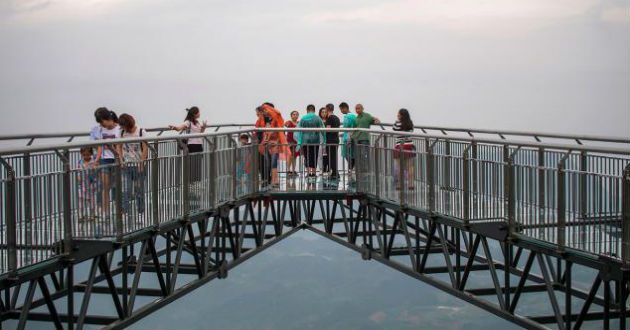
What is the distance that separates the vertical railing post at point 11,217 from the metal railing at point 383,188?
1cm

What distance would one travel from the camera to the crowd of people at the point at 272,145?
14.2 m

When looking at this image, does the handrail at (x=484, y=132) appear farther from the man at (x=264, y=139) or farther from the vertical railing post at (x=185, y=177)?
the vertical railing post at (x=185, y=177)

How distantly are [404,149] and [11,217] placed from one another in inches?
386

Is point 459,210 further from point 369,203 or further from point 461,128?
point 461,128

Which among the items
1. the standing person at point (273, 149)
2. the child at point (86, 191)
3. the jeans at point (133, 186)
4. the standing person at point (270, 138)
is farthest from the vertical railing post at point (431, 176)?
the child at point (86, 191)

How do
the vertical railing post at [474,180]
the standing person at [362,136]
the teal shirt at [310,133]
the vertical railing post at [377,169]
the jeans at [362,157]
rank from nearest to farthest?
the vertical railing post at [474,180]
the vertical railing post at [377,169]
the jeans at [362,157]
the standing person at [362,136]
the teal shirt at [310,133]

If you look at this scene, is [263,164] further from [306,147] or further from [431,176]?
[431,176]

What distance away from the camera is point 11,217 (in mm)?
11008

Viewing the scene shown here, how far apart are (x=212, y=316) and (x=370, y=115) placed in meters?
154

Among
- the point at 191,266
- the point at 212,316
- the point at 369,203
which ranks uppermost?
the point at 369,203

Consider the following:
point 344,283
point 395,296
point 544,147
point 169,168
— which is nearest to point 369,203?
point 169,168

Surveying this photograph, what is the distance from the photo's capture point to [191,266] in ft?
74.0

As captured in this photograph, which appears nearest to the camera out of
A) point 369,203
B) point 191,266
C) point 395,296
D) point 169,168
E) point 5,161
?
point 5,161

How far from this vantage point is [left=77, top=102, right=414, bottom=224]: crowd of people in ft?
46.5
